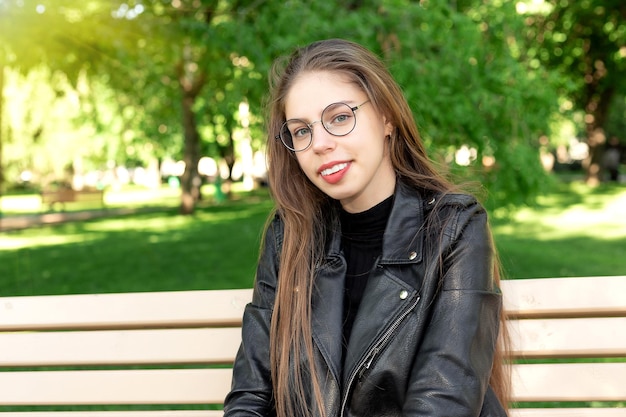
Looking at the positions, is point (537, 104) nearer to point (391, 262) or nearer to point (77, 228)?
point (391, 262)

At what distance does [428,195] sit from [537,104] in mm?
5228

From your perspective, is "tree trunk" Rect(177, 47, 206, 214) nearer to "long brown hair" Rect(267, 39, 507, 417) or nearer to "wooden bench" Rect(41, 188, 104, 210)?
"wooden bench" Rect(41, 188, 104, 210)

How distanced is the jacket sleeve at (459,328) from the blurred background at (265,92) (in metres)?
0.41

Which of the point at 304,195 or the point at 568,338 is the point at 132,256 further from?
the point at 568,338

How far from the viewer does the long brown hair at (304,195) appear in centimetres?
225

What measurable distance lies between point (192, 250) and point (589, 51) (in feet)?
48.6

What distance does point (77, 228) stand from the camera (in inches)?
798

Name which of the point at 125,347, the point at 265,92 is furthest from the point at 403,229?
the point at 265,92

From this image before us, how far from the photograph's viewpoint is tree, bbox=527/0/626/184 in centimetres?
1625

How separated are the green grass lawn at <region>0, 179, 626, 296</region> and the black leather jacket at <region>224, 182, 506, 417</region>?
3.82 metres

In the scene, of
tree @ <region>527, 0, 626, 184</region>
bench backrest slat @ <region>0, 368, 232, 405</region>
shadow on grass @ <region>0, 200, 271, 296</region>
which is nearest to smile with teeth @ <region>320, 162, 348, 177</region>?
bench backrest slat @ <region>0, 368, 232, 405</region>

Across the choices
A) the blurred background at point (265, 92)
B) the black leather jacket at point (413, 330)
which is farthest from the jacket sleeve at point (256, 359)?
the blurred background at point (265, 92)

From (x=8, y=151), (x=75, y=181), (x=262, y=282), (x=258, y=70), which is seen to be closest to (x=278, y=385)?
(x=262, y=282)

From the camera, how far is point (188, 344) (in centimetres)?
268
